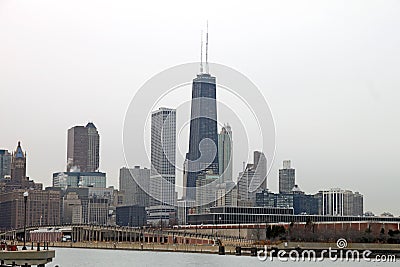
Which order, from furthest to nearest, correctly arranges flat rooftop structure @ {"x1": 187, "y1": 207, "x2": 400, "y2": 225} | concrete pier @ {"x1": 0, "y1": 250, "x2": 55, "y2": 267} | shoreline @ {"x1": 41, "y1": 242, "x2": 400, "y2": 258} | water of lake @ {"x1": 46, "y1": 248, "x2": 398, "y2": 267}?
flat rooftop structure @ {"x1": 187, "y1": 207, "x2": 400, "y2": 225} → shoreline @ {"x1": 41, "y1": 242, "x2": 400, "y2": 258} → water of lake @ {"x1": 46, "y1": 248, "x2": 398, "y2": 267} → concrete pier @ {"x1": 0, "y1": 250, "x2": 55, "y2": 267}

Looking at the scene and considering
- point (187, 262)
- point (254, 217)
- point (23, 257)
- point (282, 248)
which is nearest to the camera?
point (23, 257)

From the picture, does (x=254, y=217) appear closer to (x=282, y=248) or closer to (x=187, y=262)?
(x=282, y=248)

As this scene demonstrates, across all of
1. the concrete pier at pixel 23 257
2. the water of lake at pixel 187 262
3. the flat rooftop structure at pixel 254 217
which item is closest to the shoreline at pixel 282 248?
the water of lake at pixel 187 262

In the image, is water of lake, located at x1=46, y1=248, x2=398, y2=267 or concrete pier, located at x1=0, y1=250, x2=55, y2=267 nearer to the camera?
concrete pier, located at x1=0, y1=250, x2=55, y2=267

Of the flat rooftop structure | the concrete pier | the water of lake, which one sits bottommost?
the water of lake

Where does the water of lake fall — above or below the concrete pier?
below

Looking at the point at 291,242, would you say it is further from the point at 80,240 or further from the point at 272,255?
the point at 80,240

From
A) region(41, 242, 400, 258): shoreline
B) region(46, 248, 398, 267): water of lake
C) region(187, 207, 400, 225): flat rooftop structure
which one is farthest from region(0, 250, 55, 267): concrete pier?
region(187, 207, 400, 225): flat rooftop structure

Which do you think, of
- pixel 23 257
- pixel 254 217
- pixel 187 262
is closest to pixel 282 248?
pixel 187 262

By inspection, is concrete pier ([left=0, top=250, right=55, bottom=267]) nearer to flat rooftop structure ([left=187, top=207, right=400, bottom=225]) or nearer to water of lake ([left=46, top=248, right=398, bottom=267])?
water of lake ([left=46, top=248, right=398, bottom=267])

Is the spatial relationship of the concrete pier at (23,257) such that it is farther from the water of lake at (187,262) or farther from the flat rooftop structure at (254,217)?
the flat rooftop structure at (254,217)

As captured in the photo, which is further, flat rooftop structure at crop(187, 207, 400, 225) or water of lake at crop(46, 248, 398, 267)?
flat rooftop structure at crop(187, 207, 400, 225)

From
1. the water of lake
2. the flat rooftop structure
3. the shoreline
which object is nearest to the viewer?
the water of lake

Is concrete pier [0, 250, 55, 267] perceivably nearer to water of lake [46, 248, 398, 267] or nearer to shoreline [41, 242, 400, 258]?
water of lake [46, 248, 398, 267]
